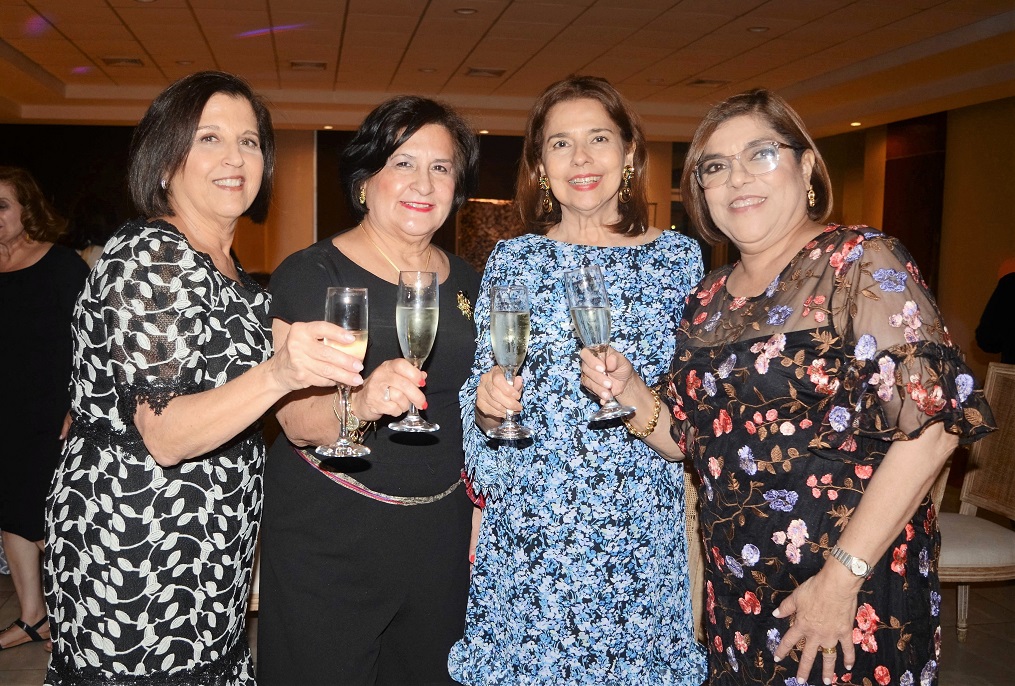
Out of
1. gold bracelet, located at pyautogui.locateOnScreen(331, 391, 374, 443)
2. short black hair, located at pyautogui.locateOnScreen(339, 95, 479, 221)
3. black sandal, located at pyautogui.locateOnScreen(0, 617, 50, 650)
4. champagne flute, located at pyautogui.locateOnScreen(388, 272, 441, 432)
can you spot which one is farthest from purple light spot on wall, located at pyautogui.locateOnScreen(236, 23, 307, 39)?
champagne flute, located at pyautogui.locateOnScreen(388, 272, 441, 432)

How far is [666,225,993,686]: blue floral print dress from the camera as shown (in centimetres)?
164

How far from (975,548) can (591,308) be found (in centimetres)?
312

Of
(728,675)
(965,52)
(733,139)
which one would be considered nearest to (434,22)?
(965,52)

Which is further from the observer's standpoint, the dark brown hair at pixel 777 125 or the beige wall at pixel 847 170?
the beige wall at pixel 847 170

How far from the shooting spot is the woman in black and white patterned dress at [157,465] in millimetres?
1836

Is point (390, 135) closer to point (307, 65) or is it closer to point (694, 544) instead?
point (694, 544)

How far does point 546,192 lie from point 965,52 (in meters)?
8.27

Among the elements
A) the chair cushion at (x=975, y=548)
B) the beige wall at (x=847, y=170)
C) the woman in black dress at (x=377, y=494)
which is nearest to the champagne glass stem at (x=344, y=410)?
the woman in black dress at (x=377, y=494)

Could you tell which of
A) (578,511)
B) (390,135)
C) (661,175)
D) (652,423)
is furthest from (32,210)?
(661,175)

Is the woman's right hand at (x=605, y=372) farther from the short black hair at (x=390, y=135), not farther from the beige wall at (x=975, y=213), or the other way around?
the beige wall at (x=975, y=213)

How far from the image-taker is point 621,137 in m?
2.49

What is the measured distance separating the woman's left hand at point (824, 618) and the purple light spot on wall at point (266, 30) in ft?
28.2

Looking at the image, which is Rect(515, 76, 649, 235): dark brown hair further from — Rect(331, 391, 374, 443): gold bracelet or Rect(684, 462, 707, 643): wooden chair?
Rect(684, 462, 707, 643): wooden chair

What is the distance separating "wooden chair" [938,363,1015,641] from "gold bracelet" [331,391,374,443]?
3005 mm
